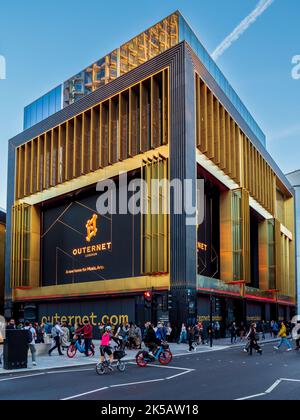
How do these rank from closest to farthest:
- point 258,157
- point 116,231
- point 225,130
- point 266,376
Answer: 1. point 266,376
2. point 116,231
3. point 225,130
4. point 258,157

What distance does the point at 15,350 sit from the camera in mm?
20312

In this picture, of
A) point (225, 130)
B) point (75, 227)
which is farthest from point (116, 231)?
point (225, 130)

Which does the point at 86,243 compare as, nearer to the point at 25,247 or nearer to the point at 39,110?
the point at 25,247

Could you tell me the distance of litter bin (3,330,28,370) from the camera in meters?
20.1

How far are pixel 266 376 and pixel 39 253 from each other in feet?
135

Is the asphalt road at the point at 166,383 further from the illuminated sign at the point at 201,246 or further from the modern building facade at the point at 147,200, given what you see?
the illuminated sign at the point at 201,246

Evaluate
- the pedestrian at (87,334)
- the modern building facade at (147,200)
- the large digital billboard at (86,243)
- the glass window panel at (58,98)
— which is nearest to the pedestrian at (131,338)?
the modern building facade at (147,200)

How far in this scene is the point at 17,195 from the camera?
58375 millimetres

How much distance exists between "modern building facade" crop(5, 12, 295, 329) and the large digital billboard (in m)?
0.13

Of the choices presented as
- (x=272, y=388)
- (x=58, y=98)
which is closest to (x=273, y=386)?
(x=272, y=388)

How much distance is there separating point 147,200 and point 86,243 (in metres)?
10.2

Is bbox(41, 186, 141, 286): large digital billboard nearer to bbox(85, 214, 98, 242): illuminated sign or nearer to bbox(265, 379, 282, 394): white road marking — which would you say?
bbox(85, 214, 98, 242): illuminated sign

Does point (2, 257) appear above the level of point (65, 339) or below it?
above
